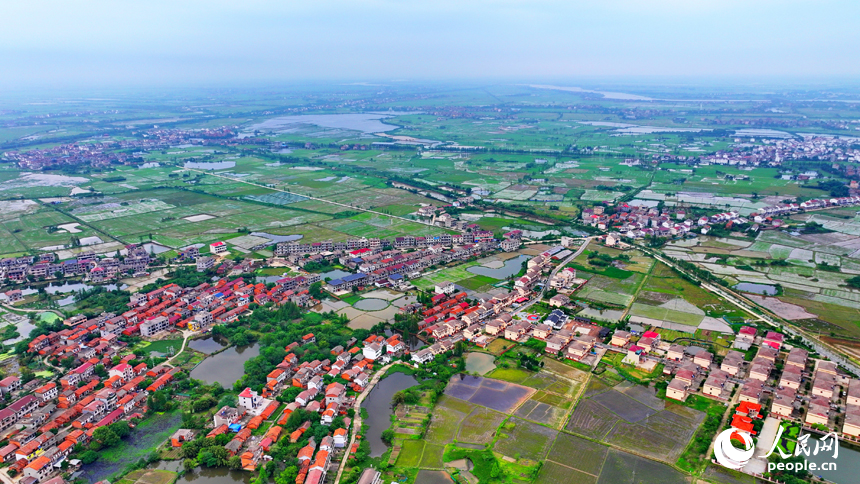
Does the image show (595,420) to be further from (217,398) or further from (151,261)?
(151,261)

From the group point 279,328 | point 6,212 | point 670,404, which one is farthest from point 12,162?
point 670,404

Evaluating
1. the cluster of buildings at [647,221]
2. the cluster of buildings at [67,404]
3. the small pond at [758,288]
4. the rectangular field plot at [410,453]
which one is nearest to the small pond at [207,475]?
the cluster of buildings at [67,404]

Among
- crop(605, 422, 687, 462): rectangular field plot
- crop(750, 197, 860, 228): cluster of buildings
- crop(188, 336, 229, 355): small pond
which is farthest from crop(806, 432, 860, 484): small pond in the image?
crop(750, 197, 860, 228): cluster of buildings

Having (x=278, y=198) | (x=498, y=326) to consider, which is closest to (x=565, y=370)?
(x=498, y=326)

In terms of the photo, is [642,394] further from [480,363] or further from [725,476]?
[480,363]

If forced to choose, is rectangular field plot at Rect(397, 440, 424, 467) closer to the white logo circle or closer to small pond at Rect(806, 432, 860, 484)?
the white logo circle

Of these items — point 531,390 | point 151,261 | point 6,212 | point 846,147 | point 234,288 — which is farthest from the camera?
point 846,147
